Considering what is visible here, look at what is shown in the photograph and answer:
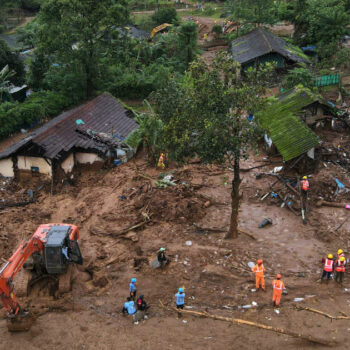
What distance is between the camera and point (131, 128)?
88.2 ft

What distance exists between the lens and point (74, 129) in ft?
80.2

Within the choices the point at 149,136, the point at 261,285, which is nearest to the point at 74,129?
the point at 149,136

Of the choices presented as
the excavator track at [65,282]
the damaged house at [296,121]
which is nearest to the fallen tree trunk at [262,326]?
the excavator track at [65,282]

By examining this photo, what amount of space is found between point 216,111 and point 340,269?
272 inches

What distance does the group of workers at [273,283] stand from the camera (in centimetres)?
1279

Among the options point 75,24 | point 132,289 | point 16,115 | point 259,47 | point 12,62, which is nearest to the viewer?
point 132,289

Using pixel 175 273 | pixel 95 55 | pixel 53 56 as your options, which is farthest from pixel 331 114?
pixel 53 56

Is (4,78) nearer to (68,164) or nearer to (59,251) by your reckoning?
(68,164)

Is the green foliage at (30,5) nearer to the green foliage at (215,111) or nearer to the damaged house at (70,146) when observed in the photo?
the damaged house at (70,146)

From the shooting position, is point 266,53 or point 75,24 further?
point 266,53

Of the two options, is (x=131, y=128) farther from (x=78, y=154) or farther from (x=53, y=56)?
(x=53, y=56)

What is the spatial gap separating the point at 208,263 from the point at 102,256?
4.35m

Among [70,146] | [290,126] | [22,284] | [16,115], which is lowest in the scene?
[16,115]

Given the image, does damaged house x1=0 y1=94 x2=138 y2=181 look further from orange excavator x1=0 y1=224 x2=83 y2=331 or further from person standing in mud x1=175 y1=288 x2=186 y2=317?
person standing in mud x1=175 y1=288 x2=186 y2=317
